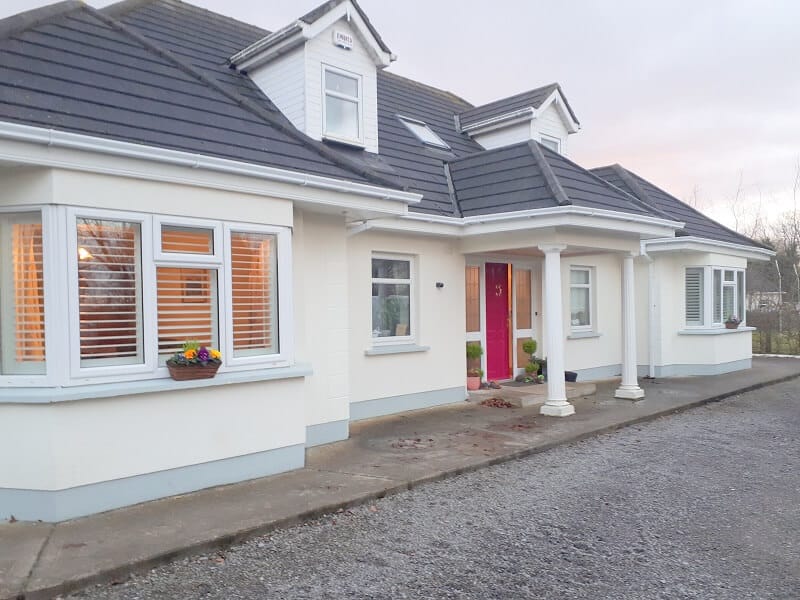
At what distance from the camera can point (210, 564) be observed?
156 inches

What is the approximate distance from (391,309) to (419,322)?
1.88ft

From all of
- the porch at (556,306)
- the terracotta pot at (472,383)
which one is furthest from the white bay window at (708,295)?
the terracotta pot at (472,383)

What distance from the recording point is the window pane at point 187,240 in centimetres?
522

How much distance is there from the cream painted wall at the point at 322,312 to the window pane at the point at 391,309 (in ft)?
4.87

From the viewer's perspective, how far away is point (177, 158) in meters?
5.05

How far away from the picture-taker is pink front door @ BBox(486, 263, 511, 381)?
11.3 meters

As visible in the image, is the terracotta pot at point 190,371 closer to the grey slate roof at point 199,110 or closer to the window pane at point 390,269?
the grey slate roof at point 199,110

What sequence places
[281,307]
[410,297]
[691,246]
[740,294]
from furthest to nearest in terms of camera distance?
[740,294] → [691,246] → [410,297] → [281,307]

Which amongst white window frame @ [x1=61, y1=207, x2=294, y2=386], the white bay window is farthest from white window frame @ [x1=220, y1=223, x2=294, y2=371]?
the white bay window

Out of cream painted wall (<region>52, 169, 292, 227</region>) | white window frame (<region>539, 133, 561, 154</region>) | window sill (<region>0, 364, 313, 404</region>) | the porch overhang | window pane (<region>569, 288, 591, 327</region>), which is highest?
white window frame (<region>539, 133, 561, 154</region>)

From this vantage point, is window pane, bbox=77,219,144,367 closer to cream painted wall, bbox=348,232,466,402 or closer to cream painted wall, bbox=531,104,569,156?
cream painted wall, bbox=348,232,466,402

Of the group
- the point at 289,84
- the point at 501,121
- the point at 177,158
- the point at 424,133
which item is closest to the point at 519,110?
the point at 501,121

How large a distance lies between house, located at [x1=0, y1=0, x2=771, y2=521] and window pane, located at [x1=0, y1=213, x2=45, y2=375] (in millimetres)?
17

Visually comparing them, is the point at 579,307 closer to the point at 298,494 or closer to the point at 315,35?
the point at 315,35
